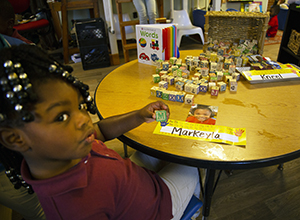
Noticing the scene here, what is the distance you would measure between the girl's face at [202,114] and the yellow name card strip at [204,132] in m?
0.05

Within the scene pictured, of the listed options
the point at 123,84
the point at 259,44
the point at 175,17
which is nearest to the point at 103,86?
the point at 123,84

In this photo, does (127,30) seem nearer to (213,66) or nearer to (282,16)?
(213,66)

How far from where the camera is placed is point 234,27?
1.75 metres

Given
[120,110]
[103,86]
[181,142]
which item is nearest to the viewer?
[181,142]

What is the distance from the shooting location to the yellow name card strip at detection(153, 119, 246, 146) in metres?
0.81

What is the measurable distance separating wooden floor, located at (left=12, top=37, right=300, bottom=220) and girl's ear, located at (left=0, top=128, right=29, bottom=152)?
1.12 metres

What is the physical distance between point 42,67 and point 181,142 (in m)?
0.54

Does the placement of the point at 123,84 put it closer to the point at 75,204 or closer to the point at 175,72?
the point at 175,72

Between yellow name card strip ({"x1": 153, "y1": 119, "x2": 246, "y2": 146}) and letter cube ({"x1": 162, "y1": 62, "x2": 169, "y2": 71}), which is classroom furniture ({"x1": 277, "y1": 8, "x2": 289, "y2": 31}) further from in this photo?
yellow name card strip ({"x1": 153, "y1": 119, "x2": 246, "y2": 146})

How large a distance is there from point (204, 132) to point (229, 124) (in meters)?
0.12

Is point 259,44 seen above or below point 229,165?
above

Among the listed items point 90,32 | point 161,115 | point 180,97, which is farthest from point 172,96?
point 90,32

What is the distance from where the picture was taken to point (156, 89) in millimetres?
1157

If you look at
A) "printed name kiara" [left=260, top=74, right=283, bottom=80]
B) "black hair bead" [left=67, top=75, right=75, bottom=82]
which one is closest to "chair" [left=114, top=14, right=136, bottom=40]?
"printed name kiara" [left=260, top=74, right=283, bottom=80]
